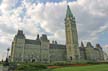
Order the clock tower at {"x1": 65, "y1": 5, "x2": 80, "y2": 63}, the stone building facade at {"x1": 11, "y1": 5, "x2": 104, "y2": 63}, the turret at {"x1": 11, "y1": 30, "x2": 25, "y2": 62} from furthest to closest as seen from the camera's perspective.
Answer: the clock tower at {"x1": 65, "y1": 5, "x2": 80, "y2": 63} < the stone building facade at {"x1": 11, "y1": 5, "x2": 104, "y2": 63} < the turret at {"x1": 11, "y1": 30, "x2": 25, "y2": 62}

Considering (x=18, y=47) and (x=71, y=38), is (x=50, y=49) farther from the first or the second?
(x=18, y=47)

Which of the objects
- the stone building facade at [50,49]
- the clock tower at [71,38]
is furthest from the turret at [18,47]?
the clock tower at [71,38]

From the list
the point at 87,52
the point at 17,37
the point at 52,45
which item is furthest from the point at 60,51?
the point at 17,37

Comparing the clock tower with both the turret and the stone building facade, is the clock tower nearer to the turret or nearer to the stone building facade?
the stone building facade

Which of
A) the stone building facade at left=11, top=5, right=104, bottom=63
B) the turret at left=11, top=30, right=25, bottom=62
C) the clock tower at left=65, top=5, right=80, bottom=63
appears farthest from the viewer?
the clock tower at left=65, top=5, right=80, bottom=63

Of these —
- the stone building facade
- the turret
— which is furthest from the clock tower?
the turret

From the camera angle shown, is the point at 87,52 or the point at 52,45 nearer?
the point at 52,45

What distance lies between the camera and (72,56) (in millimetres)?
111438

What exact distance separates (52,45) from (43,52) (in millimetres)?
12700

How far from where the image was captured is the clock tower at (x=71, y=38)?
112 meters

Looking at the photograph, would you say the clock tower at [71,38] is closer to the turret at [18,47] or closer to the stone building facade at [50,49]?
the stone building facade at [50,49]

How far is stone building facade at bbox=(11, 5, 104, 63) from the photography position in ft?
311

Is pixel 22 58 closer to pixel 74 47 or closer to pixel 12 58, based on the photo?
pixel 12 58

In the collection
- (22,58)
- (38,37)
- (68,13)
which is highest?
(68,13)
